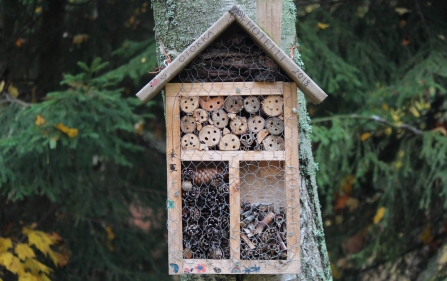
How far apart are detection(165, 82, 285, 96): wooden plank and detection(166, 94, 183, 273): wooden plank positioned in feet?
0.14

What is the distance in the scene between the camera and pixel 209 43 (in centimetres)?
178

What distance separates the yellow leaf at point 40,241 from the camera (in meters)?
3.84

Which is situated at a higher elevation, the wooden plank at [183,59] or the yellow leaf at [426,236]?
the wooden plank at [183,59]

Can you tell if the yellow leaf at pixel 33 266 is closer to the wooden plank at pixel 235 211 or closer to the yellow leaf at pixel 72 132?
the yellow leaf at pixel 72 132

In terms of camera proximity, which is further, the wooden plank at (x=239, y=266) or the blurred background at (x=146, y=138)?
the blurred background at (x=146, y=138)

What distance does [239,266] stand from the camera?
1.80m

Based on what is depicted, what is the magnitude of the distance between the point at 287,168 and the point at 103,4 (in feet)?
11.2

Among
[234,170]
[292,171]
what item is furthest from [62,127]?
[292,171]

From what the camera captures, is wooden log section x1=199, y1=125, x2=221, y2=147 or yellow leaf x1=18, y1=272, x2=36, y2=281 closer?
wooden log section x1=199, y1=125, x2=221, y2=147

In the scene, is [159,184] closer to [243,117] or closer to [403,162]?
[403,162]

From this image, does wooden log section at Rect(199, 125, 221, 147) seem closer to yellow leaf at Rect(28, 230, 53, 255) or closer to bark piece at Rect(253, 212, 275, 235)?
bark piece at Rect(253, 212, 275, 235)

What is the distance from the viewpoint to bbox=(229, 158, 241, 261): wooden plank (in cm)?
180

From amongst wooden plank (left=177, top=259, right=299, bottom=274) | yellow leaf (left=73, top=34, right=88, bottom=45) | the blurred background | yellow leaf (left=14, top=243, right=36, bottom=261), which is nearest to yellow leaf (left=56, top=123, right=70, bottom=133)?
the blurred background

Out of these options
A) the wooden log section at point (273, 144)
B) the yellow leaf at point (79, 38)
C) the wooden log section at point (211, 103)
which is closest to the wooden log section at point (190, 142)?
the wooden log section at point (211, 103)
